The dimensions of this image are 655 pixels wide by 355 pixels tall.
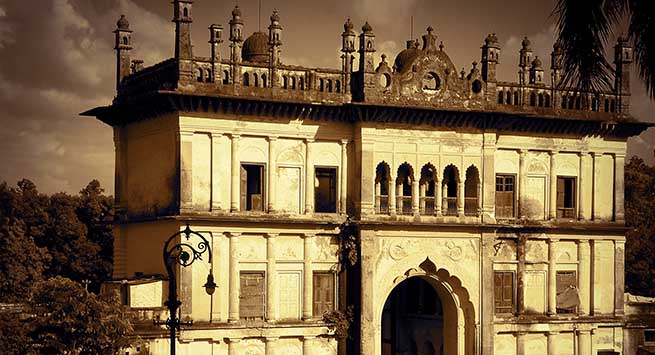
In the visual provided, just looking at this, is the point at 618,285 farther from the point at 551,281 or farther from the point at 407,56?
the point at 407,56

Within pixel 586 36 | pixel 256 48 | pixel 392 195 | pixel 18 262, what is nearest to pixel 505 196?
pixel 392 195

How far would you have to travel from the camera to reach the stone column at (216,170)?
35.8 meters

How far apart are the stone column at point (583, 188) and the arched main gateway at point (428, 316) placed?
17.3 ft

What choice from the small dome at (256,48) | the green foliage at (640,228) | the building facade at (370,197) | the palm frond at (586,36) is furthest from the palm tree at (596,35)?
the green foliage at (640,228)

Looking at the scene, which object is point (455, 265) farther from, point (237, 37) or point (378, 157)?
point (237, 37)

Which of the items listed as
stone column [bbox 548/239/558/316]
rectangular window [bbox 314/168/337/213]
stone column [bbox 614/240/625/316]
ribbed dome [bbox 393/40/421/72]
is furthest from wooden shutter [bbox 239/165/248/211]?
stone column [bbox 614/240/625/316]

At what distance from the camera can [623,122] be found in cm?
4144

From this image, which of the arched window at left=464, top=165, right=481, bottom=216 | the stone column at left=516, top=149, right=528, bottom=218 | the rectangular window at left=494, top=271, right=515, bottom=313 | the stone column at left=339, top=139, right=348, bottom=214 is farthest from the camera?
the stone column at left=516, top=149, right=528, bottom=218

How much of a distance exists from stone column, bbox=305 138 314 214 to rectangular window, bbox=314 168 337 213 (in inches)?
20.0

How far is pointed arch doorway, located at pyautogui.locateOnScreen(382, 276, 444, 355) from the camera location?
4103cm

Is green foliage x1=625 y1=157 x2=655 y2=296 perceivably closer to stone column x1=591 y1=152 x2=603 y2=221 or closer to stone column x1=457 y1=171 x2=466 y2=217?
stone column x1=591 y1=152 x2=603 y2=221

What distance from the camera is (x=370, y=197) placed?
37500mm

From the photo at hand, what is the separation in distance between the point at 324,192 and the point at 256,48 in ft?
17.0

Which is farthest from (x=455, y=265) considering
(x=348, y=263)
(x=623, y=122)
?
(x=623, y=122)
